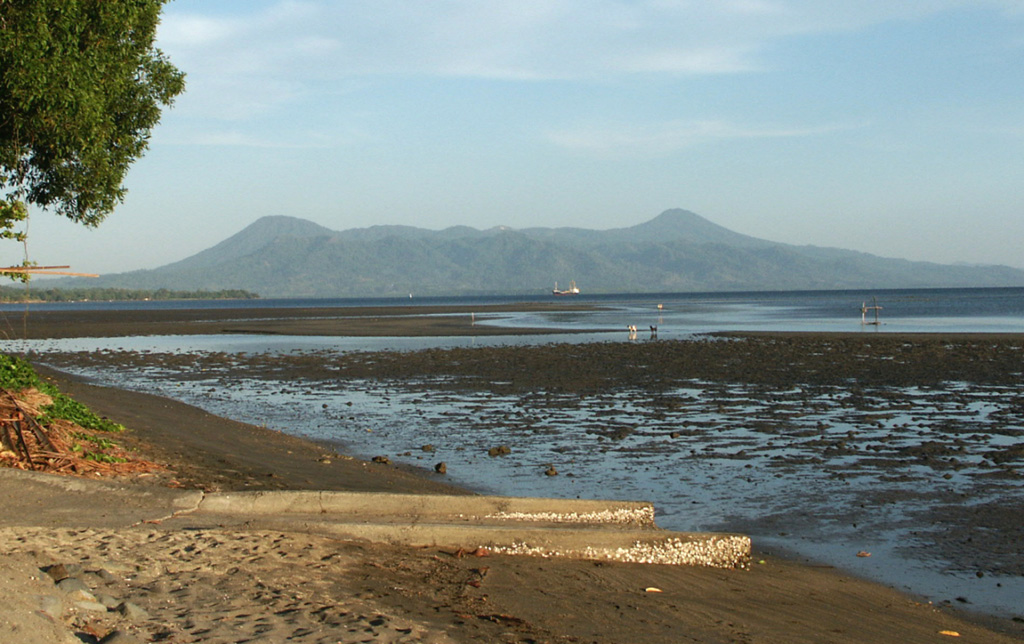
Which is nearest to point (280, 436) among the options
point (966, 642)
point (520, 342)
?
point (966, 642)

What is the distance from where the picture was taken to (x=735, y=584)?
317 inches

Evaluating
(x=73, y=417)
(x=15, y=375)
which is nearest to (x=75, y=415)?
(x=73, y=417)

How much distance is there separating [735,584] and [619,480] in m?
4.52

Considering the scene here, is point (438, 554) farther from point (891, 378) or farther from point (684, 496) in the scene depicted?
point (891, 378)

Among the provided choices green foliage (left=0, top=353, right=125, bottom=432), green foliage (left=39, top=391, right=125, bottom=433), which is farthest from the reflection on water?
green foliage (left=0, top=353, right=125, bottom=432)

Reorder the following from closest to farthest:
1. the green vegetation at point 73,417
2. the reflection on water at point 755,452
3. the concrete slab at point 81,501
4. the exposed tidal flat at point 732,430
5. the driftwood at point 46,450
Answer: the concrete slab at point 81,501, the reflection on water at point 755,452, the exposed tidal flat at point 732,430, the driftwood at point 46,450, the green vegetation at point 73,417

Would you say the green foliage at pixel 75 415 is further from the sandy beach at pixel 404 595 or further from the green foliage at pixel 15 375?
the sandy beach at pixel 404 595

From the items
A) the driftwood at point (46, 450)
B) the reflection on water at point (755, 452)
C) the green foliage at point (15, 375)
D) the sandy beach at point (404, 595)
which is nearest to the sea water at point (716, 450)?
the reflection on water at point (755, 452)

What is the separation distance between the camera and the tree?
13383 millimetres

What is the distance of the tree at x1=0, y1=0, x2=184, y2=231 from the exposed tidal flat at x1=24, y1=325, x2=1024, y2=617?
573cm

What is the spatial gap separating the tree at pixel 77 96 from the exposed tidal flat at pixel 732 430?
573 cm

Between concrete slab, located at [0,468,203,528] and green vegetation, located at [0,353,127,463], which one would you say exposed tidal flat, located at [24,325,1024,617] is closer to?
green vegetation, located at [0,353,127,463]

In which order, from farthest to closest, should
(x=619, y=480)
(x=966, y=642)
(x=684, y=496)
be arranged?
(x=619, y=480), (x=684, y=496), (x=966, y=642)

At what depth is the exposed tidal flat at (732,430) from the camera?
1002cm
